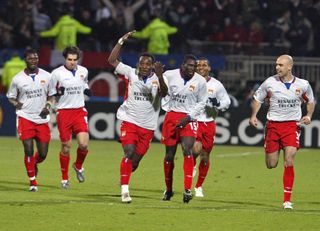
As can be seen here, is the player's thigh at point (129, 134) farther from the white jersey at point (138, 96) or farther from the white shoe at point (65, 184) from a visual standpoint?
the white shoe at point (65, 184)

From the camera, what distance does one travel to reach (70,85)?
801 inches

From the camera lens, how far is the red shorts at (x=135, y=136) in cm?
1789

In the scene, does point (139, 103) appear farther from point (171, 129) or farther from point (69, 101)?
point (69, 101)

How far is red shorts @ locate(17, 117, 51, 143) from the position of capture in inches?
787

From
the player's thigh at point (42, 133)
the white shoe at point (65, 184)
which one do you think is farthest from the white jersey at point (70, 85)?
the white shoe at point (65, 184)

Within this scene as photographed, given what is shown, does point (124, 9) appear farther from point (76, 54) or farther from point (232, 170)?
point (76, 54)

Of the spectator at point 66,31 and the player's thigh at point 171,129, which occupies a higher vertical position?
the spectator at point 66,31

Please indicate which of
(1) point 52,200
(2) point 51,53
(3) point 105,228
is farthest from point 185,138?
(2) point 51,53

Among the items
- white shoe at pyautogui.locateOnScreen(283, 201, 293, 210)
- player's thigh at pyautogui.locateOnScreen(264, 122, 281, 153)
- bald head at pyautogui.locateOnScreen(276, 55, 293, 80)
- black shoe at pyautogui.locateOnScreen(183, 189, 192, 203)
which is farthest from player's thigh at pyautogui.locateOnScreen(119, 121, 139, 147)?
white shoe at pyautogui.locateOnScreen(283, 201, 293, 210)

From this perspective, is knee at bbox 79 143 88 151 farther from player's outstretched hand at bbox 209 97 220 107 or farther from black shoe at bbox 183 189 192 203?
black shoe at bbox 183 189 192 203

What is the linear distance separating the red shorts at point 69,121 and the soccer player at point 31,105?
1.24 feet

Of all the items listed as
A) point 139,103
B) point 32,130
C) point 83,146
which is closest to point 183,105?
point 139,103

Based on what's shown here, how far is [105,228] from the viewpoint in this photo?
14914 mm

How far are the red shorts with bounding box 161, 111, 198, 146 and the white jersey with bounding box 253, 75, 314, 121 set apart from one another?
1.19m
